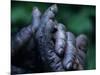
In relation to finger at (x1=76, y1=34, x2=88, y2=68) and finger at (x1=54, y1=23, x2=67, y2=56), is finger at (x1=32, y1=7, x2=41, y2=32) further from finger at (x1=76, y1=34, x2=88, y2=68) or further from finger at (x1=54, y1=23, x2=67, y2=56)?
finger at (x1=76, y1=34, x2=88, y2=68)

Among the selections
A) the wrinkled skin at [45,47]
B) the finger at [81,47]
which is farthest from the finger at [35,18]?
the finger at [81,47]

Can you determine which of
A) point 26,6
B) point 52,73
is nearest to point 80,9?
point 26,6

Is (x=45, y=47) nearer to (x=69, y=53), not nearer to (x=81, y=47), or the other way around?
(x=69, y=53)

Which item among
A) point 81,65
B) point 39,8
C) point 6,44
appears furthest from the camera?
point 81,65

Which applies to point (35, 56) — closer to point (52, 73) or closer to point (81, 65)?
point (52, 73)

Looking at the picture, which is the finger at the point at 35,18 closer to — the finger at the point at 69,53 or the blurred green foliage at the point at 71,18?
the blurred green foliage at the point at 71,18

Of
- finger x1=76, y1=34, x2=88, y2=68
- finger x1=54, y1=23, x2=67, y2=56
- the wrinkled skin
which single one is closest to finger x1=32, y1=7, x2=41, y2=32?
the wrinkled skin
